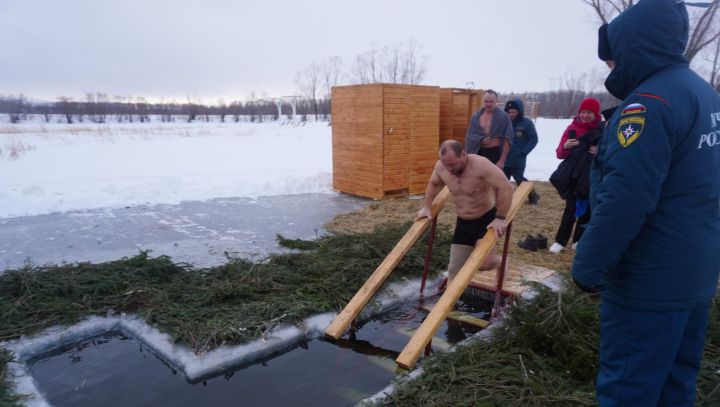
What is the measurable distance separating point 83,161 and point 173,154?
11.6 feet

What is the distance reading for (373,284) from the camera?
4090 millimetres

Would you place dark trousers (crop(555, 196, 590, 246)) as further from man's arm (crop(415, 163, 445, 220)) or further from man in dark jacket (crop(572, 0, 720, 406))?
man in dark jacket (crop(572, 0, 720, 406))

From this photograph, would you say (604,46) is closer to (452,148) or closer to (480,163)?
(452,148)

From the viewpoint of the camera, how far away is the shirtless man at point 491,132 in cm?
726

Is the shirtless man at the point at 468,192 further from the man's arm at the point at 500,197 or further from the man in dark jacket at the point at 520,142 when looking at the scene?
the man in dark jacket at the point at 520,142

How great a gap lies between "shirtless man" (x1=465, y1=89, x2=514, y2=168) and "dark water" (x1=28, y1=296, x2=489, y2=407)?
156 inches

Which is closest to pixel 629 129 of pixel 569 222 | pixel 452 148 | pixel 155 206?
pixel 452 148

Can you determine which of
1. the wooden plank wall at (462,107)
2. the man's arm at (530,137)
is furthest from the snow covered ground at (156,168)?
the man's arm at (530,137)

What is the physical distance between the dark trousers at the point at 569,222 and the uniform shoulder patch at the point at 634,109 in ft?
13.4

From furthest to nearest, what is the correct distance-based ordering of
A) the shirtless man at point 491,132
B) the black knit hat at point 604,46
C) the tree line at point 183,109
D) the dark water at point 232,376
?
the tree line at point 183,109
the shirtless man at point 491,132
the dark water at point 232,376
the black knit hat at point 604,46

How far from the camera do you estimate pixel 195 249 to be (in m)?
6.30

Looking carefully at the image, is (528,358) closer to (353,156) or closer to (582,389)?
(582,389)

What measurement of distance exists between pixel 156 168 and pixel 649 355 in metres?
15.9

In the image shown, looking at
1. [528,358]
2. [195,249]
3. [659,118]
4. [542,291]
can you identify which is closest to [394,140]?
[195,249]
